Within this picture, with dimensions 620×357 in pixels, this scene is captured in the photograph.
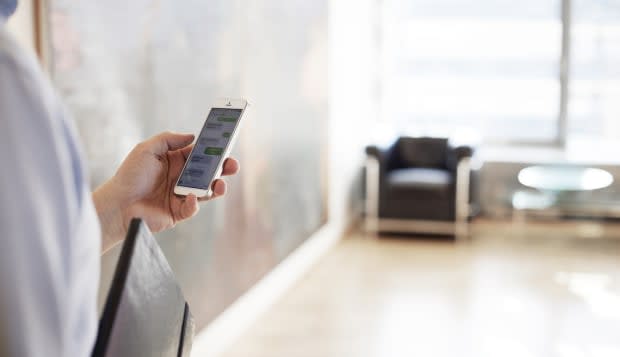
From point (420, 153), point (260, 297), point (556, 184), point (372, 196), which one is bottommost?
point (260, 297)

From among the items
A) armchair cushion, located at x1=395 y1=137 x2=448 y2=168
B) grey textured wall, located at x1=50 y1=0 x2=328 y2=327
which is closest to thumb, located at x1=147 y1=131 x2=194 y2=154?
grey textured wall, located at x1=50 y1=0 x2=328 y2=327

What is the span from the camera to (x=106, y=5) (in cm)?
247

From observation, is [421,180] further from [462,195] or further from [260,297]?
[260,297]

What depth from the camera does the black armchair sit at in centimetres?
602

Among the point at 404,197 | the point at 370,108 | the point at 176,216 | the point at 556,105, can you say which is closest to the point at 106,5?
the point at 176,216

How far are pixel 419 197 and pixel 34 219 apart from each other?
5.47 metres

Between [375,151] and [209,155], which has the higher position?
[209,155]

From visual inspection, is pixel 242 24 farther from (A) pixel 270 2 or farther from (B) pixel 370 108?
(B) pixel 370 108

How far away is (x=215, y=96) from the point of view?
3355 mm

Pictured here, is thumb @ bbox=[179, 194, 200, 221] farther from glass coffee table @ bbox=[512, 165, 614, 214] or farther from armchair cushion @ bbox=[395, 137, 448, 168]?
armchair cushion @ bbox=[395, 137, 448, 168]

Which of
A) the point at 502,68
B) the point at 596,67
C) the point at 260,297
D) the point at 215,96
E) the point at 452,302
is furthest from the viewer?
the point at 502,68

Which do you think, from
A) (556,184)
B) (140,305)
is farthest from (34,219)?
(556,184)

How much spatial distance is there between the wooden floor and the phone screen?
231 centimetres

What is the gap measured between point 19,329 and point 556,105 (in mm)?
6971
